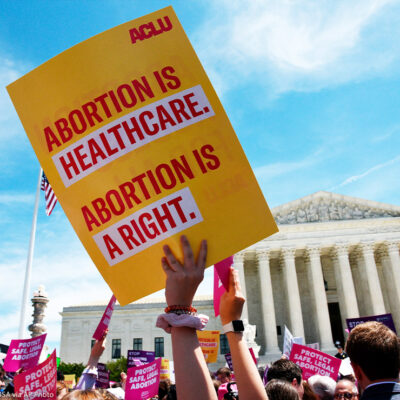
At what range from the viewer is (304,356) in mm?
8773

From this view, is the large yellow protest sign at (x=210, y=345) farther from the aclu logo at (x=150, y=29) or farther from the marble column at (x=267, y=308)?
the marble column at (x=267, y=308)

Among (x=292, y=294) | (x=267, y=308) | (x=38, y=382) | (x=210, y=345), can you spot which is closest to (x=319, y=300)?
(x=292, y=294)

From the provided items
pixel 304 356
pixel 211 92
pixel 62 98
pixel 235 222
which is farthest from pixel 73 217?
pixel 304 356

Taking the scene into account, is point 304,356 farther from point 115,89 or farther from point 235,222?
point 115,89

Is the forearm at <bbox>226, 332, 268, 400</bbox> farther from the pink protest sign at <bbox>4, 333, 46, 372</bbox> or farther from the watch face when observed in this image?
the pink protest sign at <bbox>4, 333, 46, 372</bbox>

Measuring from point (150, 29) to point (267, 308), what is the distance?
136 feet

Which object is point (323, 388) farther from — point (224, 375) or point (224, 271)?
point (224, 375)

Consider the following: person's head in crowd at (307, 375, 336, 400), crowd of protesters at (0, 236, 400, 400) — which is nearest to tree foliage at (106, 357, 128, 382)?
person's head in crowd at (307, 375, 336, 400)

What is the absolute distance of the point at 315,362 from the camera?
8609 mm

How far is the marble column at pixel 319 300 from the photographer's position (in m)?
39.5

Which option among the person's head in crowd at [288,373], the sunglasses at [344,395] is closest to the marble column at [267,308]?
the sunglasses at [344,395]

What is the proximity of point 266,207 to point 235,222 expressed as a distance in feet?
0.69

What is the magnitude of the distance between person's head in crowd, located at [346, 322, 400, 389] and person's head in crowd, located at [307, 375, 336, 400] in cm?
302

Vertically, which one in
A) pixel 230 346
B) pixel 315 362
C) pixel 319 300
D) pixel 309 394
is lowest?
pixel 319 300
